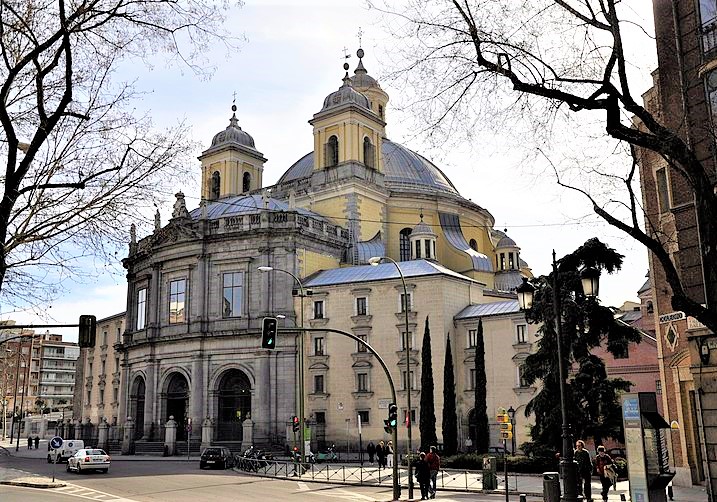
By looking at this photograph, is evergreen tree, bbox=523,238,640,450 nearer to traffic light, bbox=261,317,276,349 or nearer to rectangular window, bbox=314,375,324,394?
traffic light, bbox=261,317,276,349

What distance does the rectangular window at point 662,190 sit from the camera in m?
27.7

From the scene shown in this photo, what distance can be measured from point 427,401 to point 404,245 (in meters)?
21.4

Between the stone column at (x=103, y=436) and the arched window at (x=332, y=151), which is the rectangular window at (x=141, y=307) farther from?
the arched window at (x=332, y=151)

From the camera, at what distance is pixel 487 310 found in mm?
49375

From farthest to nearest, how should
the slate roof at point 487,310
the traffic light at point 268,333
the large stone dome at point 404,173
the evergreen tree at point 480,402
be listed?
→ the large stone dome at point 404,173
the slate roof at point 487,310
the evergreen tree at point 480,402
the traffic light at point 268,333

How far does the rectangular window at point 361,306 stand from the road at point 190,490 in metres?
16.9

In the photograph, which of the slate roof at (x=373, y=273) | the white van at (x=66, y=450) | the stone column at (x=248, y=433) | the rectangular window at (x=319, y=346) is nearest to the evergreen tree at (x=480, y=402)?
the slate roof at (x=373, y=273)

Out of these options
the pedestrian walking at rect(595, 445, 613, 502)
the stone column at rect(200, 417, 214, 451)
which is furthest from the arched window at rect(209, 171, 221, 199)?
the pedestrian walking at rect(595, 445, 613, 502)

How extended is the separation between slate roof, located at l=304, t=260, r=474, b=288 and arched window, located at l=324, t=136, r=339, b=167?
1243 centimetres

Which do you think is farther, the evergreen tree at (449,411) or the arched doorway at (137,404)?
the arched doorway at (137,404)

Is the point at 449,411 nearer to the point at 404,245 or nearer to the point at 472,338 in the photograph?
the point at 472,338

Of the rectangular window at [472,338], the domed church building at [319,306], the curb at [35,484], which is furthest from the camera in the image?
the domed church building at [319,306]

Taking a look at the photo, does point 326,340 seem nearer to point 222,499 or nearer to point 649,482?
point 222,499

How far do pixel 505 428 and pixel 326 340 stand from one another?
94.5 ft
